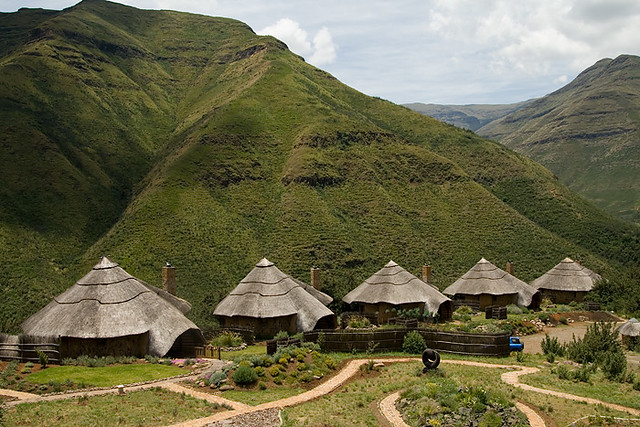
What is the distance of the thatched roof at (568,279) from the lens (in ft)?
163

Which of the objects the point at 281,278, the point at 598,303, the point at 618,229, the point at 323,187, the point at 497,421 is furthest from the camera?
the point at 618,229

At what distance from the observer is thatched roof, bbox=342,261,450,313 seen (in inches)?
1550

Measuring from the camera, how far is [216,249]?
187ft

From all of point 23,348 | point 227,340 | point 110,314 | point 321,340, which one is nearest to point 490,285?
point 321,340

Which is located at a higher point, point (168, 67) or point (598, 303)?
point (168, 67)

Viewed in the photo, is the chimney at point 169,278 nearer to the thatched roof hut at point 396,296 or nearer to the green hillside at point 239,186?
the green hillside at point 239,186

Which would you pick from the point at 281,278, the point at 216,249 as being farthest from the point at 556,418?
the point at 216,249

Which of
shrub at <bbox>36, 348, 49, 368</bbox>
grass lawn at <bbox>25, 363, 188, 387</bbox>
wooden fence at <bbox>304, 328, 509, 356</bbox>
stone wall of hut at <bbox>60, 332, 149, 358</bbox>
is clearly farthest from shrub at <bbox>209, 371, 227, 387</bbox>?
shrub at <bbox>36, 348, 49, 368</bbox>

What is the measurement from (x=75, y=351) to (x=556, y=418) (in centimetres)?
2108

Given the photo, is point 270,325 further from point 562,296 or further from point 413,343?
point 562,296

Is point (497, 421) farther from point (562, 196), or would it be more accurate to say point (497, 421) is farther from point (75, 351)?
point (562, 196)

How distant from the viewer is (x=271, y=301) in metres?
34.4

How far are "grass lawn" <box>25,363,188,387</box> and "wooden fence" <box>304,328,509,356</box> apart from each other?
288 inches

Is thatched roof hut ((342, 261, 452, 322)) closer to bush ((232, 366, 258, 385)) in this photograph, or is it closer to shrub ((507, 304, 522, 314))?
shrub ((507, 304, 522, 314))
